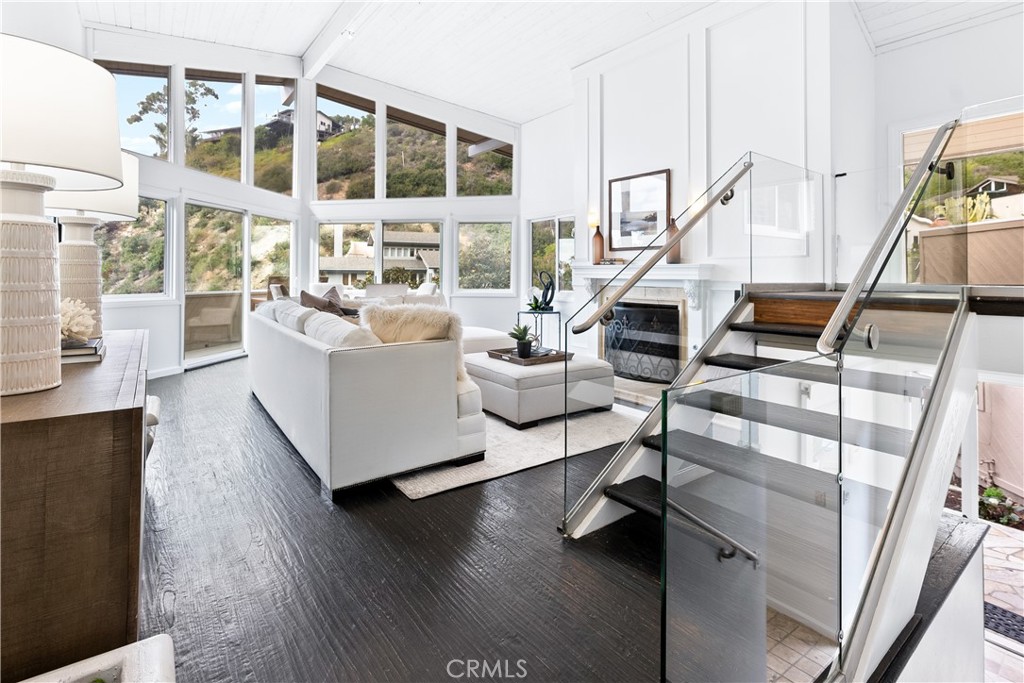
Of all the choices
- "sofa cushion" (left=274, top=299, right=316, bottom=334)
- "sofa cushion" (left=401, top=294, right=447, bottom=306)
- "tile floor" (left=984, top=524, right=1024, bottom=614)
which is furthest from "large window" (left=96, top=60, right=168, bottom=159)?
"tile floor" (left=984, top=524, right=1024, bottom=614)

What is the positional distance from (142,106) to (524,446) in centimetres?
585

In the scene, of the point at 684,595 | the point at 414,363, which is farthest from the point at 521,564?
the point at 414,363

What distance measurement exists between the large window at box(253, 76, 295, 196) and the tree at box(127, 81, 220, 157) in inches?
29.0

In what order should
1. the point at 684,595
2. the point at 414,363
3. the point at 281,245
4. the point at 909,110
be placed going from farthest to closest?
the point at 281,245 < the point at 909,110 < the point at 414,363 < the point at 684,595

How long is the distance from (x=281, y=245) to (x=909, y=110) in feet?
25.9

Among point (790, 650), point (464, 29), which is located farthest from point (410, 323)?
point (464, 29)

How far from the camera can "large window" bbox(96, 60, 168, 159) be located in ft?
18.1

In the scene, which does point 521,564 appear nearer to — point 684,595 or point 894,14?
point 684,595

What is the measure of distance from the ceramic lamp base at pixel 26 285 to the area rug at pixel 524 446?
71.2 inches

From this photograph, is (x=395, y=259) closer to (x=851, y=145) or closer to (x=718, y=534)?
(x=851, y=145)

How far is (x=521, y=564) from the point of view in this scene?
80.7 inches

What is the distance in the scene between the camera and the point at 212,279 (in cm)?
644

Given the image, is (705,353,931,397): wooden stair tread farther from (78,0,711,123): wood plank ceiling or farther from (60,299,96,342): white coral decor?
(78,0,711,123): wood plank ceiling

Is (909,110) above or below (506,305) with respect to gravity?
above
